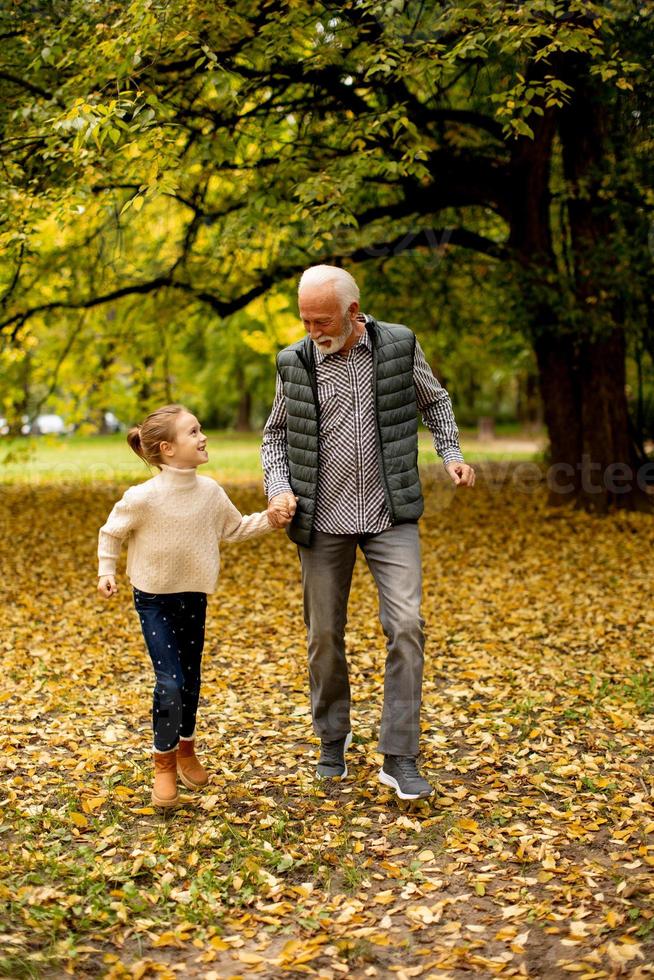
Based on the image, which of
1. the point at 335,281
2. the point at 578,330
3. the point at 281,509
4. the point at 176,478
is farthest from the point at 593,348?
the point at 176,478

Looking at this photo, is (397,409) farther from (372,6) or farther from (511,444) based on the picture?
(511,444)

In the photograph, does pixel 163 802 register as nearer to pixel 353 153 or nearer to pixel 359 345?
pixel 359 345

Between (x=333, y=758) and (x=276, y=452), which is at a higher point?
(x=276, y=452)

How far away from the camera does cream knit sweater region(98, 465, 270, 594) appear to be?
13.6 feet

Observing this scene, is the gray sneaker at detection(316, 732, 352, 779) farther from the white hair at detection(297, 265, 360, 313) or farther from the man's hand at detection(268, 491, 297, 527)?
the white hair at detection(297, 265, 360, 313)

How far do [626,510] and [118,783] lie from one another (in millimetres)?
9298

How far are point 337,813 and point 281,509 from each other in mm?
1302

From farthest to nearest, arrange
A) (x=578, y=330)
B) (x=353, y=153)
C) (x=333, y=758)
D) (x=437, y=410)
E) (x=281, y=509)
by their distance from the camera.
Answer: (x=578, y=330) < (x=353, y=153) < (x=333, y=758) < (x=437, y=410) < (x=281, y=509)

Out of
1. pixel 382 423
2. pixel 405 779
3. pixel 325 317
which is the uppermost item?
pixel 325 317

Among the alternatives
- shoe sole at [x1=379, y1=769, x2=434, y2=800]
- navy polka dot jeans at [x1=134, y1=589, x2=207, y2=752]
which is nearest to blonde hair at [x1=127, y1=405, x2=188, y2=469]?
navy polka dot jeans at [x1=134, y1=589, x2=207, y2=752]

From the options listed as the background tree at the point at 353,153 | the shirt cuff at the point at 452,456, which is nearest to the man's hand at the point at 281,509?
the shirt cuff at the point at 452,456

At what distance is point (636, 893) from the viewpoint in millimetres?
3574

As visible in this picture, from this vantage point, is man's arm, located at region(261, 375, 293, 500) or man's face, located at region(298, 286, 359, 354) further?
man's arm, located at region(261, 375, 293, 500)

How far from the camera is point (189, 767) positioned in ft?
15.0
